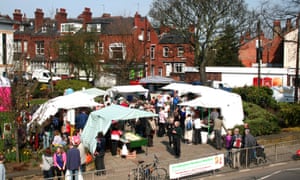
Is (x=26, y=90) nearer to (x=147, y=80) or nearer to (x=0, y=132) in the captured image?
(x=0, y=132)

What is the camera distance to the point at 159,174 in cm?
1413

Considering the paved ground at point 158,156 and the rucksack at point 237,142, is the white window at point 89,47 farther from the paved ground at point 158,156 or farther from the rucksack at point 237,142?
the rucksack at point 237,142

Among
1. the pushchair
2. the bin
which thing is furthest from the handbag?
the pushchair

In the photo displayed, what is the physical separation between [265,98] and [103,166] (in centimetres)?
1571

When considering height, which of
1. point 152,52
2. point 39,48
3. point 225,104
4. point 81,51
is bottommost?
point 225,104

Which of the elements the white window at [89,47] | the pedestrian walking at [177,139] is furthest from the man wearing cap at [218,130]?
the white window at [89,47]

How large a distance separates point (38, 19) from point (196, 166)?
5669 cm

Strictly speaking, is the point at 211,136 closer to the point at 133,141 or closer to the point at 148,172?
the point at 133,141

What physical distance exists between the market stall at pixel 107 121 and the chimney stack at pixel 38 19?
166 feet

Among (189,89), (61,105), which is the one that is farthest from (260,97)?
(61,105)

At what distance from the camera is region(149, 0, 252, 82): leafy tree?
40.4m

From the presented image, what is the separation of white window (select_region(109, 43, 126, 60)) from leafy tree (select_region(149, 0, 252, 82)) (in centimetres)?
575

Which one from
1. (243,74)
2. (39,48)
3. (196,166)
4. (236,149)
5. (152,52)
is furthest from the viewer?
(152,52)

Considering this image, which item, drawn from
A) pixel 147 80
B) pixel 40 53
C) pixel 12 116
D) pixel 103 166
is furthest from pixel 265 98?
pixel 40 53
